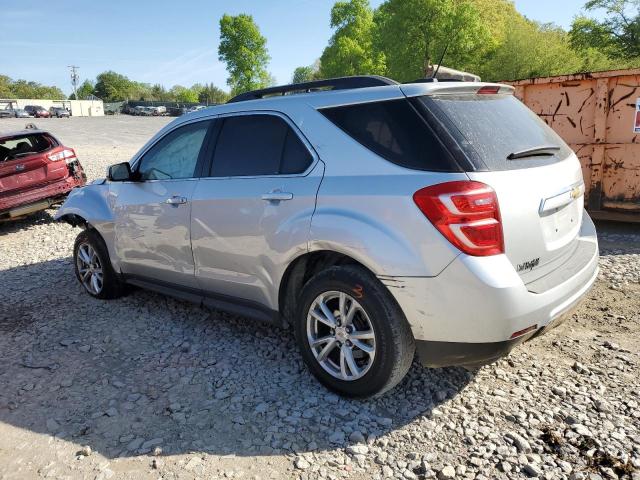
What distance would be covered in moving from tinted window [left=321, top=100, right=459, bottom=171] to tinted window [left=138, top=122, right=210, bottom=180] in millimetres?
1388

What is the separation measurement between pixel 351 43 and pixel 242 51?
13.9m

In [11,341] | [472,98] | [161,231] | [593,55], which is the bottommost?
[11,341]

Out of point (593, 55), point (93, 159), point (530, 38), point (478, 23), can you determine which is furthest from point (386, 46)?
point (93, 159)

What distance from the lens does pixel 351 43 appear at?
4488cm

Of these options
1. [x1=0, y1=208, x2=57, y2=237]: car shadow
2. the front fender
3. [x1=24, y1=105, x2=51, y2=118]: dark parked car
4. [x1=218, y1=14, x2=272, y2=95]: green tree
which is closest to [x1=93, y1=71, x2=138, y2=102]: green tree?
[x1=24, y1=105, x2=51, y2=118]: dark parked car

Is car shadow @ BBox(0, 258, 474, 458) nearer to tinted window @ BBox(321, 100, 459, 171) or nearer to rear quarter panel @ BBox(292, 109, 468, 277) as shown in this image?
rear quarter panel @ BBox(292, 109, 468, 277)

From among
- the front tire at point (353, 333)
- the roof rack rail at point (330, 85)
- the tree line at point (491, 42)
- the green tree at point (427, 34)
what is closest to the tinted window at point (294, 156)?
the roof rack rail at point (330, 85)

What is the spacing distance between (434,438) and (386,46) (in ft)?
106

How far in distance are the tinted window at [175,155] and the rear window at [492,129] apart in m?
1.94

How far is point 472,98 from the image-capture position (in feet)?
9.62

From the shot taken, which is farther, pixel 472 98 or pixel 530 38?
pixel 530 38

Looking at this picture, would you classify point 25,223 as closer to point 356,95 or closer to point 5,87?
point 356,95

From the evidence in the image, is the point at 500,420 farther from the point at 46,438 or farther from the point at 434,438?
the point at 46,438

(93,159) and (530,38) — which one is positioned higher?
(530,38)
